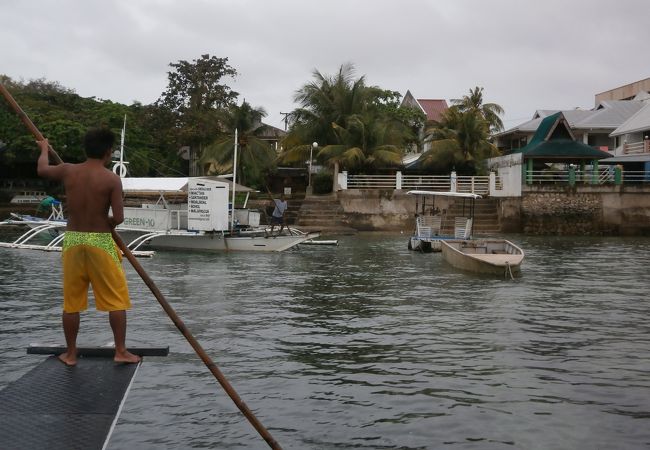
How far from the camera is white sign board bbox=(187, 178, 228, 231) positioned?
75.7 feet

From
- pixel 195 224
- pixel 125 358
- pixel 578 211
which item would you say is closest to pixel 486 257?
pixel 195 224

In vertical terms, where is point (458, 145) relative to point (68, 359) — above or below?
above

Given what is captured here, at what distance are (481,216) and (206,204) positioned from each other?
17.8 metres

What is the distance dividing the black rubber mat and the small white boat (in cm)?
1342

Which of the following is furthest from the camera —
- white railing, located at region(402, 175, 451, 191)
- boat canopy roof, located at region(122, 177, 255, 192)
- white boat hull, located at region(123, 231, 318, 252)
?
white railing, located at region(402, 175, 451, 191)

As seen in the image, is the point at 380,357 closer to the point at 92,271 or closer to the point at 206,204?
the point at 92,271

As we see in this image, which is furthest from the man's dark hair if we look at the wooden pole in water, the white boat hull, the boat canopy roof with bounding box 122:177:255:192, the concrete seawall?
the concrete seawall

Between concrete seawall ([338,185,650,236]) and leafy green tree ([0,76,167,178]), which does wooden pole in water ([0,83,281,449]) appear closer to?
concrete seawall ([338,185,650,236])

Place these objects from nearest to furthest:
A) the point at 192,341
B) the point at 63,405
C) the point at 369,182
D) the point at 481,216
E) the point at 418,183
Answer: the point at 63,405 → the point at 192,341 → the point at 481,216 → the point at 418,183 → the point at 369,182

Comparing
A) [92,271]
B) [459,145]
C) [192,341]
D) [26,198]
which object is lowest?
[192,341]

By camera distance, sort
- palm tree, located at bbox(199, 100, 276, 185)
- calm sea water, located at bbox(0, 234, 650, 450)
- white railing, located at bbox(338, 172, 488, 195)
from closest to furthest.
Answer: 1. calm sea water, located at bbox(0, 234, 650, 450)
2. white railing, located at bbox(338, 172, 488, 195)
3. palm tree, located at bbox(199, 100, 276, 185)

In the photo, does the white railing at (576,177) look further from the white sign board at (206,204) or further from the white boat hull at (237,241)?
the white sign board at (206,204)

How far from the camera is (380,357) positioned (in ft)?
29.4

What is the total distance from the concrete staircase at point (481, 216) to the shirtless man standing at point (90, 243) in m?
30.2
